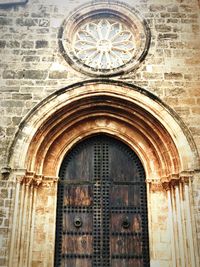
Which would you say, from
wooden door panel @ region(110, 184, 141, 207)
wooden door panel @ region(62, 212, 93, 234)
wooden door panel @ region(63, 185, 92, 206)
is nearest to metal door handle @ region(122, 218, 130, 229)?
wooden door panel @ region(110, 184, 141, 207)

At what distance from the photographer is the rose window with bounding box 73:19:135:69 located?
946 centimetres

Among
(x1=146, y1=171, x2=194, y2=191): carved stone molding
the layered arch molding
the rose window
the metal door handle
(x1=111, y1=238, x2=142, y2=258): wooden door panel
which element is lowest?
(x1=111, y1=238, x2=142, y2=258): wooden door panel

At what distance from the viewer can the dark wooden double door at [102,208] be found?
328 inches

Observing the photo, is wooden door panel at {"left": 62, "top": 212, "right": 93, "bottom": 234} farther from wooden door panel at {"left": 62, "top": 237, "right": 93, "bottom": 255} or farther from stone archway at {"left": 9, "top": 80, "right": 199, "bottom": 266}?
stone archway at {"left": 9, "top": 80, "right": 199, "bottom": 266}

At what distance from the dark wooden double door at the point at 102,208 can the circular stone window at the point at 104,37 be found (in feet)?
6.15

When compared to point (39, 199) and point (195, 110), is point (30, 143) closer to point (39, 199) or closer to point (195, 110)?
point (39, 199)

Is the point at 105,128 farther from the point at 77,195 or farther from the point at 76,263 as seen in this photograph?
the point at 76,263

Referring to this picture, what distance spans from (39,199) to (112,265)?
6.90ft

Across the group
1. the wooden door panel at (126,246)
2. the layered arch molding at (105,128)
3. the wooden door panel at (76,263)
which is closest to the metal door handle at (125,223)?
the wooden door panel at (126,246)

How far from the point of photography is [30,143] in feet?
27.4

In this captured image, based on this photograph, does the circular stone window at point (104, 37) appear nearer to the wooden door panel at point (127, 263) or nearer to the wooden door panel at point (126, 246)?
the wooden door panel at point (126, 246)

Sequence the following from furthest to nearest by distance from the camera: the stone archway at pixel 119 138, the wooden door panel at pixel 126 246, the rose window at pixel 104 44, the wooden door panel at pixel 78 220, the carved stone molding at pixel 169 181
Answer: the rose window at pixel 104 44, the wooden door panel at pixel 78 220, the wooden door panel at pixel 126 246, the carved stone molding at pixel 169 181, the stone archway at pixel 119 138

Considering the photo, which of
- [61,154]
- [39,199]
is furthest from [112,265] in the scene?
[61,154]

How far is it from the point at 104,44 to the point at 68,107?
1984 mm
